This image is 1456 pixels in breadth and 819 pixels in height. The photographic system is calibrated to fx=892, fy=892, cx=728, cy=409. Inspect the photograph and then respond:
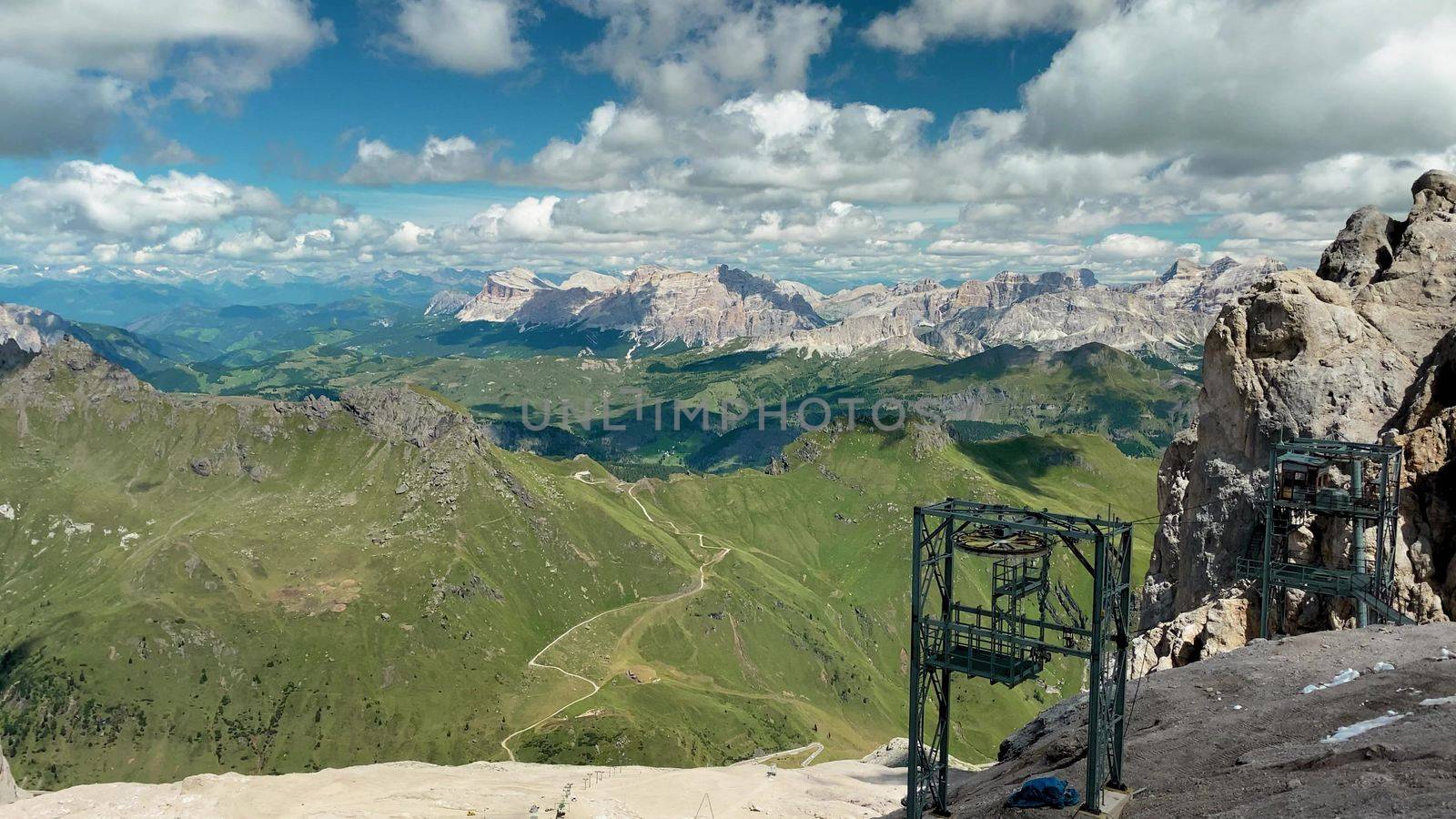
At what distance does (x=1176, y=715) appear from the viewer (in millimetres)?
56000

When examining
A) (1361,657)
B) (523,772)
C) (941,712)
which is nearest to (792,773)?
(523,772)

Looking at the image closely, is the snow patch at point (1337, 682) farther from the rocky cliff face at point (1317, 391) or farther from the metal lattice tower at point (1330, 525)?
the rocky cliff face at point (1317, 391)

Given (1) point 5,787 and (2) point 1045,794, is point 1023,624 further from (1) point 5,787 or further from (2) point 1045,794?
(1) point 5,787

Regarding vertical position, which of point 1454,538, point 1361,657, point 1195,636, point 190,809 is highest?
point 1454,538

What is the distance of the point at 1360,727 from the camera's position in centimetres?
4444

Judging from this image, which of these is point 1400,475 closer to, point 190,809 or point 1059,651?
point 1059,651

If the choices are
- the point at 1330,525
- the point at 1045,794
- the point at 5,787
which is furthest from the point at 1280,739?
the point at 5,787

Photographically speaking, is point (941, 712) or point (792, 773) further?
point (792, 773)

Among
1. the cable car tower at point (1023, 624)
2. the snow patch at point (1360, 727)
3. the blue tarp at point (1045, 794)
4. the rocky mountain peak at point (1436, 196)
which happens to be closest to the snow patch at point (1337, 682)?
the snow patch at point (1360, 727)

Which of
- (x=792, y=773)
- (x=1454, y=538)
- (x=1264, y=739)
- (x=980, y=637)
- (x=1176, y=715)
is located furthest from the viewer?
(x=792, y=773)

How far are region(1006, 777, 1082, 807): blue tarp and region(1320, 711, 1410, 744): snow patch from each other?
12.4 metres

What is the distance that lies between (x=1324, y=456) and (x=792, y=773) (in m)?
63.6

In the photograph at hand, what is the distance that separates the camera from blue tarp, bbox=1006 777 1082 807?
46.9 m

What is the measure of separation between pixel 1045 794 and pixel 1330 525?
4282 cm
